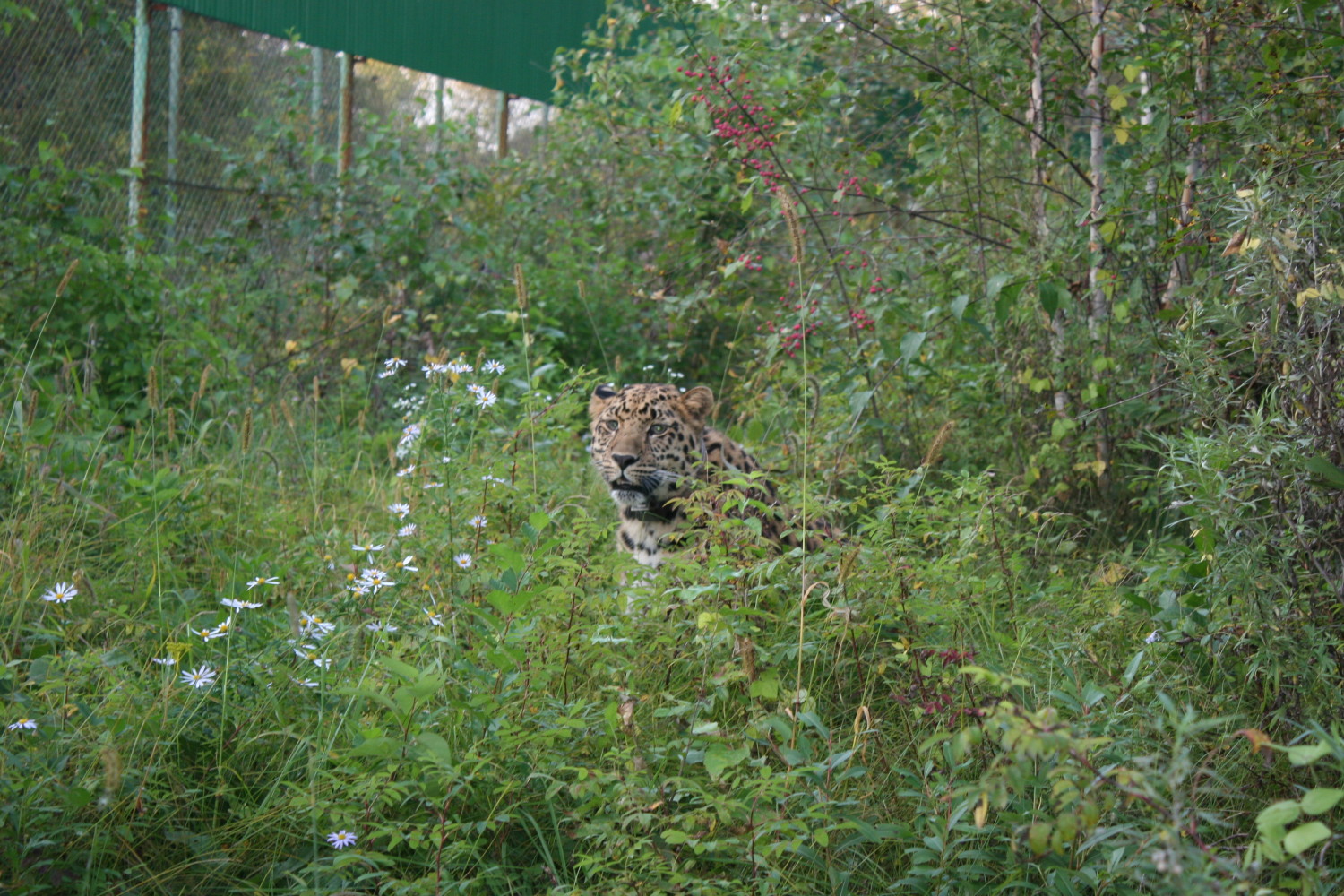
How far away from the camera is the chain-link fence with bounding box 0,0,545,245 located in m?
6.90

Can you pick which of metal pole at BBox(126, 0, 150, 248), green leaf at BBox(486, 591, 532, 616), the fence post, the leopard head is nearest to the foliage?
green leaf at BBox(486, 591, 532, 616)

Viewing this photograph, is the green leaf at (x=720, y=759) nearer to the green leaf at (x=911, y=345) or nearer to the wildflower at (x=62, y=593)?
the wildflower at (x=62, y=593)

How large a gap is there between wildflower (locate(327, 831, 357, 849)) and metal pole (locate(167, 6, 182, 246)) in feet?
20.4

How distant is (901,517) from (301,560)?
2.06m

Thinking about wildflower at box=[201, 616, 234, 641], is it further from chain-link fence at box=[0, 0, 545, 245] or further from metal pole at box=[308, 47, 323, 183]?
metal pole at box=[308, 47, 323, 183]

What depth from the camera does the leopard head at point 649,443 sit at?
445 cm

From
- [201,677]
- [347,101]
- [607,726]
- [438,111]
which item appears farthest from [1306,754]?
[438,111]

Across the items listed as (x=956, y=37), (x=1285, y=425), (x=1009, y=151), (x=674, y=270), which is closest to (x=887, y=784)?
(x=1285, y=425)

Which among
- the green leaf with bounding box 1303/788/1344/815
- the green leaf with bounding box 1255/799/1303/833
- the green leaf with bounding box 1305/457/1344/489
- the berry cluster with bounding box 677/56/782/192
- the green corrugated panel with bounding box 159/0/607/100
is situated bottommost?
the green leaf with bounding box 1255/799/1303/833

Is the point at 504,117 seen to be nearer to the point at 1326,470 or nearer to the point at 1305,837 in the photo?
the point at 1326,470

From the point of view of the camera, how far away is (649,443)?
4.50 metres

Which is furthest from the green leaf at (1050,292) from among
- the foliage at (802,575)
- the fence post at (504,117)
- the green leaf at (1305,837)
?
the fence post at (504,117)

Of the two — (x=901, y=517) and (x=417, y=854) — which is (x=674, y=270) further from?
(x=417, y=854)

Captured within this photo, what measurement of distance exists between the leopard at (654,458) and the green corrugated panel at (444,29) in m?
5.10
